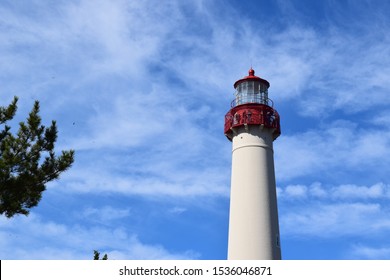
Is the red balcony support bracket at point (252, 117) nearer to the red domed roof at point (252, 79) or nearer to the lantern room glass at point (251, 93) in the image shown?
the lantern room glass at point (251, 93)

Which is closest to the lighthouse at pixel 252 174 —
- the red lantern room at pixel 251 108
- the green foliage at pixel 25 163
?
the red lantern room at pixel 251 108

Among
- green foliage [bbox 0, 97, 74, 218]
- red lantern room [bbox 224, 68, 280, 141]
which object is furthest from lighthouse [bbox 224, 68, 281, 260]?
green foliage [bbox 0, 97, 74, 218]

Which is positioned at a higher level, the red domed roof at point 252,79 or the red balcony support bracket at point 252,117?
the red domed roof at point 252,79

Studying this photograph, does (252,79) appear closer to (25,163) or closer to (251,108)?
(251,108)

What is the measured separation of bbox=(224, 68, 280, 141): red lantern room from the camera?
27.0m

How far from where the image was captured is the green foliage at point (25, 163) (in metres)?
19.7

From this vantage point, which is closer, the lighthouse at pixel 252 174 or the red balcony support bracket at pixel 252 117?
the lighthouse at pixel 252 174

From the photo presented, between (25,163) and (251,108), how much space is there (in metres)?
11.5

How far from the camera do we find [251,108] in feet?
89.6

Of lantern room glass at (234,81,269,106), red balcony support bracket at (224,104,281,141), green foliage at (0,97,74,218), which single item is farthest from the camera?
lantern room glass at (234,81,269,106)

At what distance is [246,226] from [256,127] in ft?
15.8

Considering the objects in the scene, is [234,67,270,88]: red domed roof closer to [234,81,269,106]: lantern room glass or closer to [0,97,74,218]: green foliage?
[234,81,269,106]: lantern room glass

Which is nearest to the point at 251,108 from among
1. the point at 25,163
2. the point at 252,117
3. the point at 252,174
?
the point at 252,117
